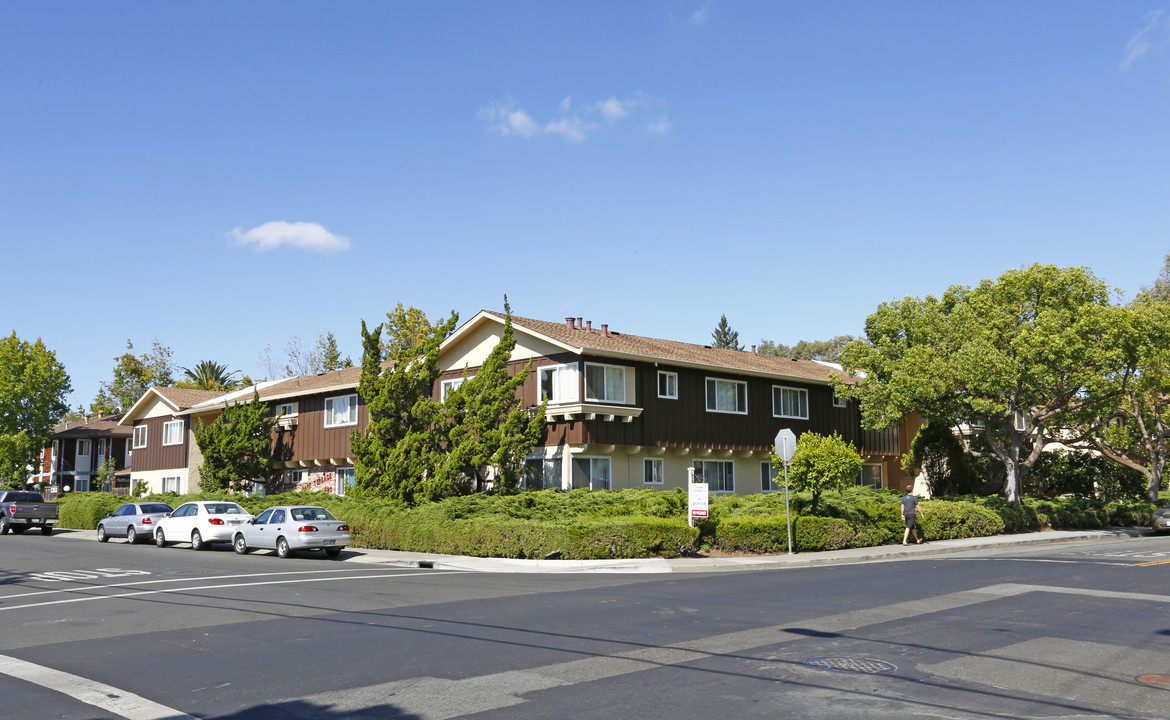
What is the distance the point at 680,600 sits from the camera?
15180 mm

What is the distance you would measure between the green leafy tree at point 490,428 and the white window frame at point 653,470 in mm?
4203

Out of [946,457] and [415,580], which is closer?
[415,580]

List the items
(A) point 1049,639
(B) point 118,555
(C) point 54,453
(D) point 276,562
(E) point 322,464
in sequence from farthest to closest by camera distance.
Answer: (C) point 54,453 < (E) point 322,464 < (B) point 118,555 < (D) point 276,562 < (A) point 1049,639

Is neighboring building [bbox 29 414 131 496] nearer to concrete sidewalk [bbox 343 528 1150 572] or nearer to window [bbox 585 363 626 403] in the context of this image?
concrete sidewalk [bbox 343 528 1150 572]

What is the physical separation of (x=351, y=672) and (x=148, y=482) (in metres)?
48.2

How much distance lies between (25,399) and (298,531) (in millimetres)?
51869

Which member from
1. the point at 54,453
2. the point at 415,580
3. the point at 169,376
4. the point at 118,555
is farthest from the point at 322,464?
the point at 169,376

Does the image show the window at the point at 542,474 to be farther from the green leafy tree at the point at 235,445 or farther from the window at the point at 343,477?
the green leafy tree at the point at 235,445

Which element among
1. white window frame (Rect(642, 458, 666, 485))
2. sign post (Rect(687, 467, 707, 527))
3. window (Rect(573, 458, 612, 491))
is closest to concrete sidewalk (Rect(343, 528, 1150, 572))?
sign post (Rect(687, 467, 707, 527))

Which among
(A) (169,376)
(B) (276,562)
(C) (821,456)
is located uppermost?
(A) (169,376)

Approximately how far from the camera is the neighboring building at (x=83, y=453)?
72.1 metres

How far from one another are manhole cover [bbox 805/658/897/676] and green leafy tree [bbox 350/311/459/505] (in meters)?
22.0

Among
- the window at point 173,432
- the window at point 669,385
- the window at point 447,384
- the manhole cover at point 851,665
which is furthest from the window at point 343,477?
the manhole cover at point 851,665

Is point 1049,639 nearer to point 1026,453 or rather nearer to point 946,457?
point 946,457
